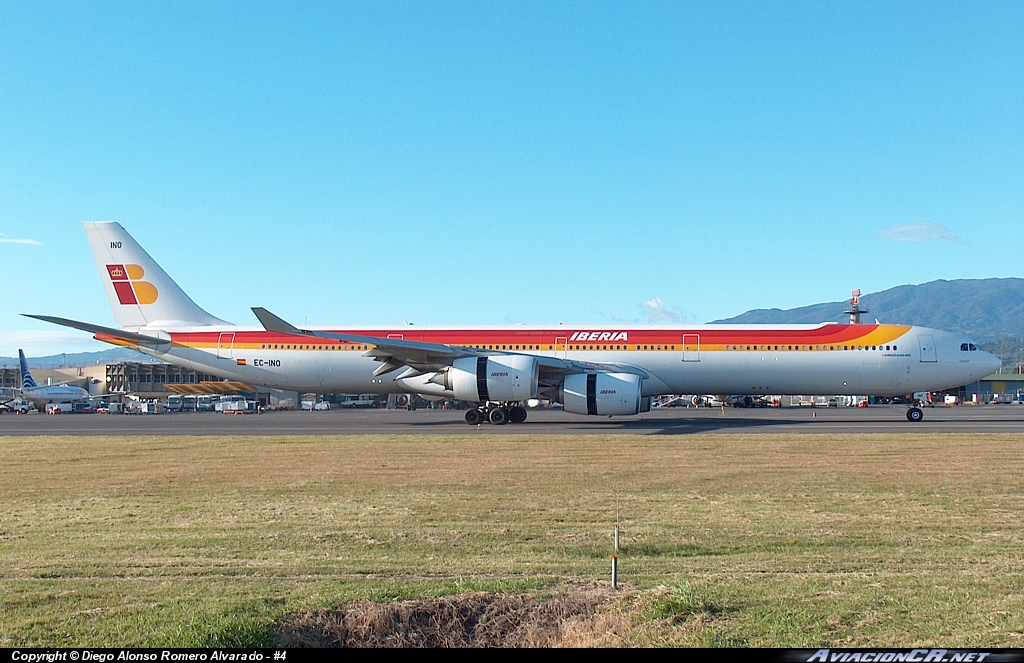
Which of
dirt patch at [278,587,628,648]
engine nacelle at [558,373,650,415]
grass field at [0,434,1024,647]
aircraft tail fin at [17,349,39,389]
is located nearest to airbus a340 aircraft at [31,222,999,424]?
engine nacelle at [558,373,650,415]

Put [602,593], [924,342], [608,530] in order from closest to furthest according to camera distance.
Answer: [602,593] < [608,530] < [924,342]

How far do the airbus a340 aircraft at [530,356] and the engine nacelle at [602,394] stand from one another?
0.12 ft

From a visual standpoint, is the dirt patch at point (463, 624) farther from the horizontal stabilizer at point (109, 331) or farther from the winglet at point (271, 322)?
the horizontal stabilizer at point (109, 331)

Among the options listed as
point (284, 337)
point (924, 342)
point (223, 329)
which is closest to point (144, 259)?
point (223, 329)

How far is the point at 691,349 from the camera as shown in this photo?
32188 mm

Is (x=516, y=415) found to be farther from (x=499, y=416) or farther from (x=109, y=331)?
(x=109, y=331)

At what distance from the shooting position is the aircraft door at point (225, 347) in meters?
34.4

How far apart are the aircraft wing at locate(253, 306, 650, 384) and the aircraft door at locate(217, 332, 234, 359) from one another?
4894 millimetres

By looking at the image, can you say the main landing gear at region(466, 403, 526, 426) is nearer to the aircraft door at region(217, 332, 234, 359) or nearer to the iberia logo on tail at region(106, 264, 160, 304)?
the aircraft door at region(217, 332, 234, 359)

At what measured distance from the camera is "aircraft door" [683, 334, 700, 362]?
32125 mm

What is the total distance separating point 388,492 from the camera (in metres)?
12.7

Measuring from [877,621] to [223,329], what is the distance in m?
32.3

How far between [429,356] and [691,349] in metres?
Result: 9.53
